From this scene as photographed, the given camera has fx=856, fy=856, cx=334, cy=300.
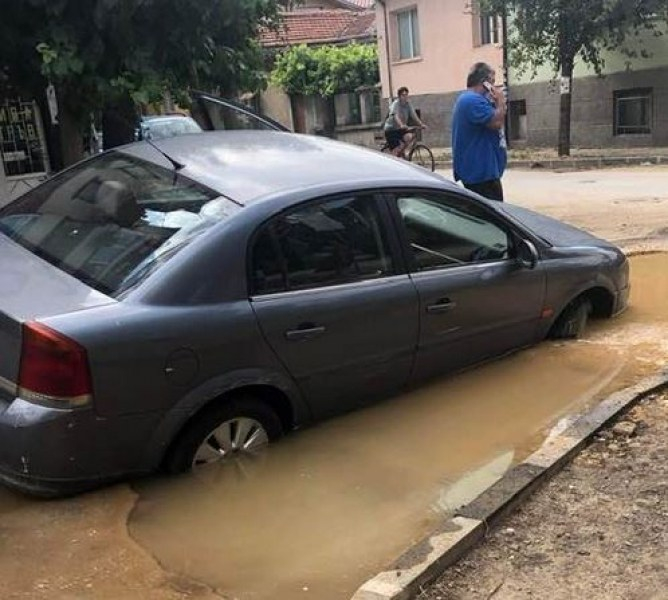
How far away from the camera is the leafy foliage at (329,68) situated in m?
30.8

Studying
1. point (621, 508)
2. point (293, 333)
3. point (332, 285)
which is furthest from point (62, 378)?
point (621, 508)

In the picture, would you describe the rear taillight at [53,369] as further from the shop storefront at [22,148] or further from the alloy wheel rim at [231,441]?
the shop storefront at [22,148]

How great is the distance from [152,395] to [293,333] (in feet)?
2.42

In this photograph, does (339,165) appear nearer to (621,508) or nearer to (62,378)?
(62,378)

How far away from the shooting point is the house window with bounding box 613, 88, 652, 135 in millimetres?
19797

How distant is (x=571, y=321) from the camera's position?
5680mm

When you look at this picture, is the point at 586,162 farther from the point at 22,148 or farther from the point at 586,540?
the point at 586,540

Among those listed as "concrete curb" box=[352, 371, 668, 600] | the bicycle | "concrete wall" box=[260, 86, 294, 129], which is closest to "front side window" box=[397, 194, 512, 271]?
"concrete curb" box=[352, 371, 668, 600]

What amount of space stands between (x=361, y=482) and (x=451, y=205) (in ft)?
5.79

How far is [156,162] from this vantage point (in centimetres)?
446

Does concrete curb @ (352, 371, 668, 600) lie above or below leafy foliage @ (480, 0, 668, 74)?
below

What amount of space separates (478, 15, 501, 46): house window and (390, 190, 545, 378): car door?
19.4m

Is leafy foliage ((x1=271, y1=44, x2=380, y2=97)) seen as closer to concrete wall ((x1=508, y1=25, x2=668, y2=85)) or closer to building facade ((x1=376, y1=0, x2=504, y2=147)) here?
building facade ((x1=376, y1=0, x2=504, y2=147))

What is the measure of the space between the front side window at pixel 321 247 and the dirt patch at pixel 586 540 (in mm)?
1403
